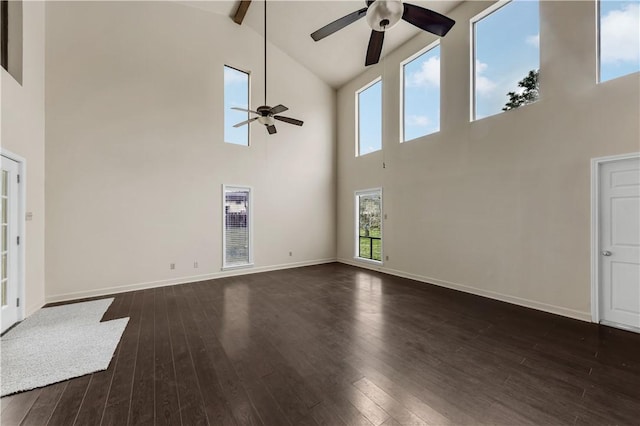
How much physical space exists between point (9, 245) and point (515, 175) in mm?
7265

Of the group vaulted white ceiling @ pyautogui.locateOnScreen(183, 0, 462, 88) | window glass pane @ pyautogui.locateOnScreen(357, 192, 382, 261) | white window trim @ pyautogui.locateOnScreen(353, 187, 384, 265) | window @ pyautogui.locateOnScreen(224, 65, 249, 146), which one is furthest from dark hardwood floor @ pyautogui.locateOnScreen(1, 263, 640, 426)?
vaulted white ceiling @ pyautogui.locateOnScreen(183, 0, 462, 88)

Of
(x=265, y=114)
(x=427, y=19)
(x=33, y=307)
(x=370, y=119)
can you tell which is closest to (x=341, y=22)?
(x=427, y=19)

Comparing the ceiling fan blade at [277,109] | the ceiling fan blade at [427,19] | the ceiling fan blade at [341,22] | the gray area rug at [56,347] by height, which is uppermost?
the ceiling fan blade at [341,22]

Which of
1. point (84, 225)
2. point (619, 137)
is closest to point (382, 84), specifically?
point (619, 137)

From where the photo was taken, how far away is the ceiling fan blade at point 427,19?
102 inches

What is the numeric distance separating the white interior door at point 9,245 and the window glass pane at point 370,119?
21.5 feet

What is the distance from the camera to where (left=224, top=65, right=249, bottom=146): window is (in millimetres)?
6078

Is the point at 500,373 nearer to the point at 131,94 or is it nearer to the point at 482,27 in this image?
the point at 482,27

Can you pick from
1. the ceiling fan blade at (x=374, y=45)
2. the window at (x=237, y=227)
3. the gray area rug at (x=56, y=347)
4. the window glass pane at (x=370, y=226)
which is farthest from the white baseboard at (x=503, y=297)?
the gray area rug at (x=56, y=347)

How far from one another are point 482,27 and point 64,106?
7438mm

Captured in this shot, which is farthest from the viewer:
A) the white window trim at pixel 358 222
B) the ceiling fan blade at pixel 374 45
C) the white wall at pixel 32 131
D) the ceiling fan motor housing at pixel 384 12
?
the white window trim at pixel 358 222

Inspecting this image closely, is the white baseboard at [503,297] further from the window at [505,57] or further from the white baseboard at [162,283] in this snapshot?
the window at [505,57]

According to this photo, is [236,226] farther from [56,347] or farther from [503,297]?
[503,297]

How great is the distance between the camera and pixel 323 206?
775 cm
